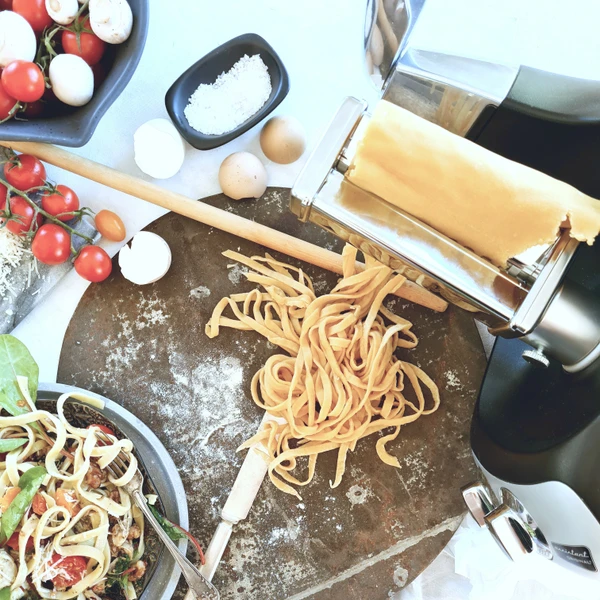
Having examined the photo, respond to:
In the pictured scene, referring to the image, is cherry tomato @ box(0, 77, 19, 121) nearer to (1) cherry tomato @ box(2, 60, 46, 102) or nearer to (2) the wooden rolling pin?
(1) cherry tomato @ box(2, 60, 46, 102)

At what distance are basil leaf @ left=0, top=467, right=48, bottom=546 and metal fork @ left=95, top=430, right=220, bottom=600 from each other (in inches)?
5.7

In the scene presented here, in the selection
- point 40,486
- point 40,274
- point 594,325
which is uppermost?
point 594,325

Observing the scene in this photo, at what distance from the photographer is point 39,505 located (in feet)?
3.79

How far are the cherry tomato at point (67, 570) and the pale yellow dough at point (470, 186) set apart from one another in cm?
92

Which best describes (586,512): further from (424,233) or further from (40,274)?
(40,274)

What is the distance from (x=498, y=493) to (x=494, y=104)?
694 millimetres

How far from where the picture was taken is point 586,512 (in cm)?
89

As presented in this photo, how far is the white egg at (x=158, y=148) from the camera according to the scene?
1.32 m

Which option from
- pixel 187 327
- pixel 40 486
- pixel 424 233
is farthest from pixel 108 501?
pixel 424 233

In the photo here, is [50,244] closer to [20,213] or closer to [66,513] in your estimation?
[20,213]

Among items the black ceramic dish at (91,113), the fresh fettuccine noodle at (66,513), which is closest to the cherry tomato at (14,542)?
the fresh fettuccine noodle at (66,513)

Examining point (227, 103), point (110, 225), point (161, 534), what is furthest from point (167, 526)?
point (227, 103)

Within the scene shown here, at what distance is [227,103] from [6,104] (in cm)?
47

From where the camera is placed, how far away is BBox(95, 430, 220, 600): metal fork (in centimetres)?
116
